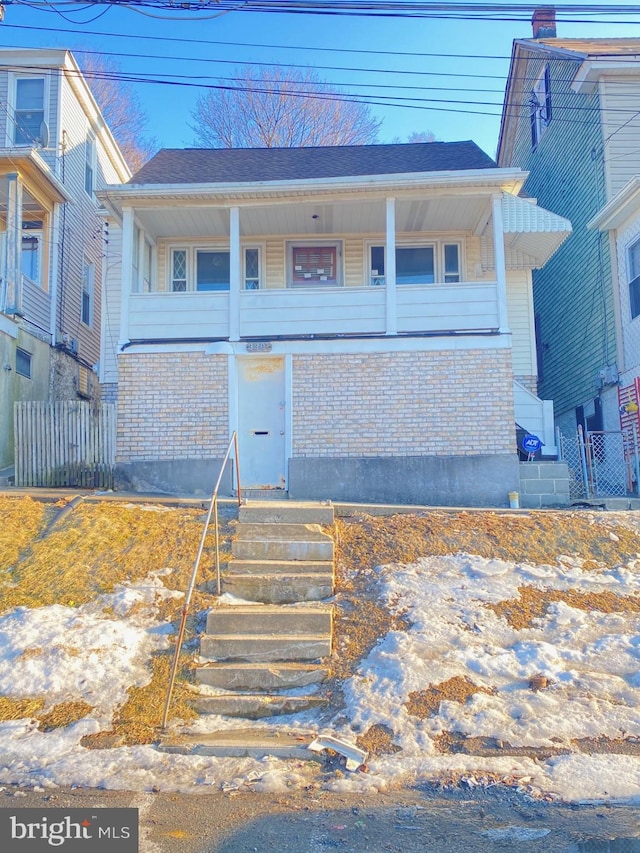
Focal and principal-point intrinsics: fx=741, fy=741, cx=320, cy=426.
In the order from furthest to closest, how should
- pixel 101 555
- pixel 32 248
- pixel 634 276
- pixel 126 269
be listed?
1. pixel 32 248
2. pixel 634 276
3. pixel 126 269
4. pixel 101 555

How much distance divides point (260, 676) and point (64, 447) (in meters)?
7.02

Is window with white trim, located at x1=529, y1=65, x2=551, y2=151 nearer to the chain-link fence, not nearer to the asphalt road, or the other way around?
the chain-link fence

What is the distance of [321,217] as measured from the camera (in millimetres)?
12992

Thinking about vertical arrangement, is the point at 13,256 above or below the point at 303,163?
below

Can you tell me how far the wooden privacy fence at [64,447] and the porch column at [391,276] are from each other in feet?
15.6

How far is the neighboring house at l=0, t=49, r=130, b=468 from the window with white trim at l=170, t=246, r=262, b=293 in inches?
119

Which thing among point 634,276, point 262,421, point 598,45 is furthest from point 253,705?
point 598,45

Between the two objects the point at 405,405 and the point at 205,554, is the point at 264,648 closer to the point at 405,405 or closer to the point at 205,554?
the point at 205,554

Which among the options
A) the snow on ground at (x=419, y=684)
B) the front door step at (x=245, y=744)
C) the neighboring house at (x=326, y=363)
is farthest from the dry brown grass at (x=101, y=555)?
the neighboring house at (x=326, y=363)

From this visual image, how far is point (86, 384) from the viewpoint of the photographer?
17906 mm

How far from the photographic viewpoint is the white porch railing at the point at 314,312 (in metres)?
11.9

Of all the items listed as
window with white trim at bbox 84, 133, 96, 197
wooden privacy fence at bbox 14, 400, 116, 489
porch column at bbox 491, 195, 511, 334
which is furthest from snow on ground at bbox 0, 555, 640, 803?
window with white trim at bbox 84, 133, 96, 197

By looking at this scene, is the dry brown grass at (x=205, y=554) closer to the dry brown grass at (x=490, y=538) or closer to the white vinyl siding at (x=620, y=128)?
the dry brown grass at (x=490, y=538)

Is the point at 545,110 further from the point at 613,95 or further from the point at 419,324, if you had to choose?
the point at 419,324
